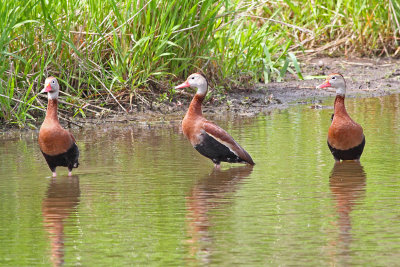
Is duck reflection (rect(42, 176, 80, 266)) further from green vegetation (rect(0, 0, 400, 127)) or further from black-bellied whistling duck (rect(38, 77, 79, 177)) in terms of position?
green vegetation (rect(0, 0, 400, 127))

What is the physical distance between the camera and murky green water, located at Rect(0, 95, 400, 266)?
14.3 feet

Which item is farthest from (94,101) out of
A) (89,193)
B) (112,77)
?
(89,193)

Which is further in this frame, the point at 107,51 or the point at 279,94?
the point at 279,94

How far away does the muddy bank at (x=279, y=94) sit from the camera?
32.4ft

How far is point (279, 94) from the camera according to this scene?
38.7ft

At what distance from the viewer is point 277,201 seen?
561cm

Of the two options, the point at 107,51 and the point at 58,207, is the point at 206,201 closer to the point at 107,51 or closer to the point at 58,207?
the point at 58,207

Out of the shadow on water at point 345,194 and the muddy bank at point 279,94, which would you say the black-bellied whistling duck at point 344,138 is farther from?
the muddy bank at point 279,94

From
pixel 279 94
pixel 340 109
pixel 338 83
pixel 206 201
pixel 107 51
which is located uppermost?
pixel 107 51

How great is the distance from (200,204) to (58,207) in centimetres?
95

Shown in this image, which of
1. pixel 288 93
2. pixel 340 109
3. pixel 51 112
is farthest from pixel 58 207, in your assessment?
pixel 288 93

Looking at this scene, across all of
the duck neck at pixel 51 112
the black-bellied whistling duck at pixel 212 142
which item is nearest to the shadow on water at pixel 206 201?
the black-bellied whistling duck at pixel 212 142

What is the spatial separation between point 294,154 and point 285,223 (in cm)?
264

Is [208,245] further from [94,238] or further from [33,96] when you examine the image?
[33,96]
